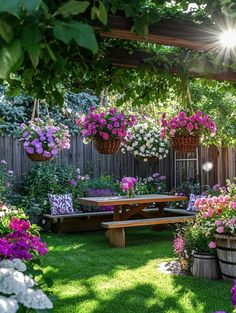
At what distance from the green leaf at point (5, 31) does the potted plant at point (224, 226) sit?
4.23 m

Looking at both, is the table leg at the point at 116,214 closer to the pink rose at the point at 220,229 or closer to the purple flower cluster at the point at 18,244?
the pink rose at the point at 220,229

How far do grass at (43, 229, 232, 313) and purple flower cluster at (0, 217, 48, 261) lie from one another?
748mm

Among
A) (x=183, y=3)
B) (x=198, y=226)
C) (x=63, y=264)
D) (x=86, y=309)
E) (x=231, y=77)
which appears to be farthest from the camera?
(x=63, y=264)

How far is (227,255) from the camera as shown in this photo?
15.9ft

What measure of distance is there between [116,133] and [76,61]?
1.97 metres

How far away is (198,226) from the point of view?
548 cm

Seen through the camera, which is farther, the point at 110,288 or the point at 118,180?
the point at 118,180

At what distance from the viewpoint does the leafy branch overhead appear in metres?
0.94

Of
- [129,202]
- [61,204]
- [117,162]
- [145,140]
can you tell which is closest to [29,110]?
[117,162]

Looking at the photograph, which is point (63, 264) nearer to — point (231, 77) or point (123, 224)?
point (123, 224)

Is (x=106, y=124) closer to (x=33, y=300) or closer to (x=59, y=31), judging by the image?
(x=33, y=300)

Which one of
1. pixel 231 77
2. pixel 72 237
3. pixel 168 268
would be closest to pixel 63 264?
pixel 168 268

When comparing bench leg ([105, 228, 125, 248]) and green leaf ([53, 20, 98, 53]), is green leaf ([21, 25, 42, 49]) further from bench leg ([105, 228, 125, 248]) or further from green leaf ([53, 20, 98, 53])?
bench leg ([105, 228, 125, 248])

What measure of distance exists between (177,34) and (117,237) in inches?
219
